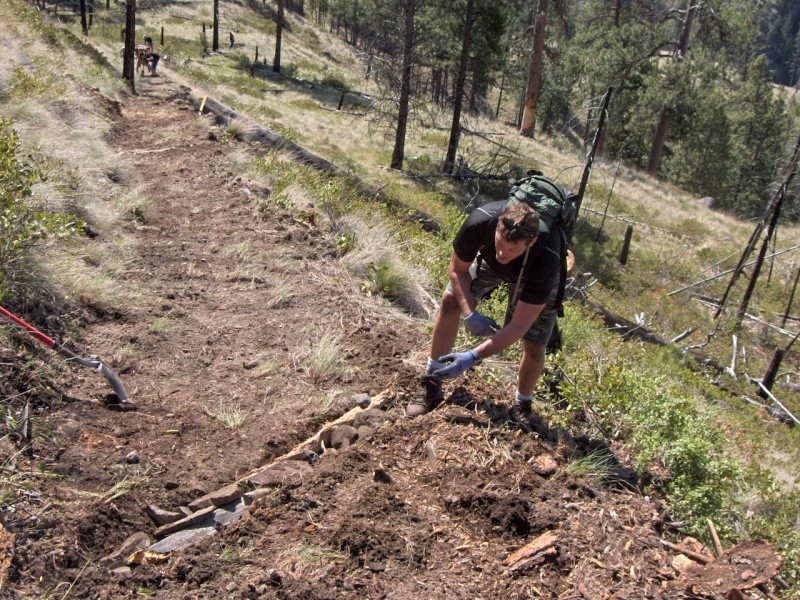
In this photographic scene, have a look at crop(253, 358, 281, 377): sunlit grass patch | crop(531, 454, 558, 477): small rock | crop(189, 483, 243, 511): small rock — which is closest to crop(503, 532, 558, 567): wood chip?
crop(531, 454, 558, 477): small rock

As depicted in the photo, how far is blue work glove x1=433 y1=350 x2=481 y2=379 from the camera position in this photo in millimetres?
3848

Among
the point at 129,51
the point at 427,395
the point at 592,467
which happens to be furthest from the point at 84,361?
the point at 129,51

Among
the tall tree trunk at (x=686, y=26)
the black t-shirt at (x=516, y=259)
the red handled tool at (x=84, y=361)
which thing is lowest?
the red handled tool at (x=84, y=361)

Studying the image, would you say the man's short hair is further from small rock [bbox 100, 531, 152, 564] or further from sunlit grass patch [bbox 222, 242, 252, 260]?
sunlit grass patch [bbox 222, 242, 252, 260]

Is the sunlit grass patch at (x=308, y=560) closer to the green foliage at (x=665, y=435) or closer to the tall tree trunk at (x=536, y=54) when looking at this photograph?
Answer: the green foliage at (x=665, y=435)

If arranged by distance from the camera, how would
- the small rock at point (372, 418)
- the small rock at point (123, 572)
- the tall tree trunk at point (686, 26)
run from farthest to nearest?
the tall tree trunk at point (686, 26) → the small rock at point (372, 418) → the small rock at point (123, 572)

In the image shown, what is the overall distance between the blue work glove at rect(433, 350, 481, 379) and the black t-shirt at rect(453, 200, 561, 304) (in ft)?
1.38

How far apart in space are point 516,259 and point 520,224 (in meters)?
0.40

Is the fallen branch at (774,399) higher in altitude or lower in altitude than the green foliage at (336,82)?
lower

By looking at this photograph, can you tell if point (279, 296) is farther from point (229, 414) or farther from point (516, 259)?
point (516, 259)

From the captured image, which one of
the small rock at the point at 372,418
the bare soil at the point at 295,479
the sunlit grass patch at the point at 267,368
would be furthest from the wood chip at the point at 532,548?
the sunlit grass patch at the point at 267,368

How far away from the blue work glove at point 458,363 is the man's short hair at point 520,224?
725mm

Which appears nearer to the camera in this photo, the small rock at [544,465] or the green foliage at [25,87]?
the small rock at [544,465]

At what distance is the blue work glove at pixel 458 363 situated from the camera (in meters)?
3.85
